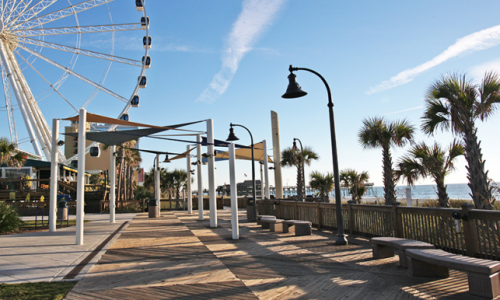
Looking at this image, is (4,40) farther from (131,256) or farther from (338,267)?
(338,267)

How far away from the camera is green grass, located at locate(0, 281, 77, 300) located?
12.7ft

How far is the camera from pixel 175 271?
516 centimetres

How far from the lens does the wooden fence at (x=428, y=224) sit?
4.99 m

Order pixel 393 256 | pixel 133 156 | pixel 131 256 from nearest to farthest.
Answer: pixel 393 256 → pixel 131 256 → pixel 133 156

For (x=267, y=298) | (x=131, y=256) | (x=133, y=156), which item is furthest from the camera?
(x=133, y=156)

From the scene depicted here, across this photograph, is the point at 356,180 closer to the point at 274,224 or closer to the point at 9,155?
the point at 274,224

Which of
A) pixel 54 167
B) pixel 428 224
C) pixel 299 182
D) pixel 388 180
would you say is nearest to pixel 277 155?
pixel 299 182

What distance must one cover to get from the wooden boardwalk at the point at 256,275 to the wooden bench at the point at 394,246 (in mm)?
158

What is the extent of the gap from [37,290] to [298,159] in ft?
62.5

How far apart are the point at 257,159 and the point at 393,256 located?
1677cm

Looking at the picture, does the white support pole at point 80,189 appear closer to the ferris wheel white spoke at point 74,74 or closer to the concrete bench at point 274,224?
the concrete bench at point 274,224

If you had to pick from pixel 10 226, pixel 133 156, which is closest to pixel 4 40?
pixel 133 156

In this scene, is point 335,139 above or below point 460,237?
above

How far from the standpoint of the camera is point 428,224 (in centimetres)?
609
